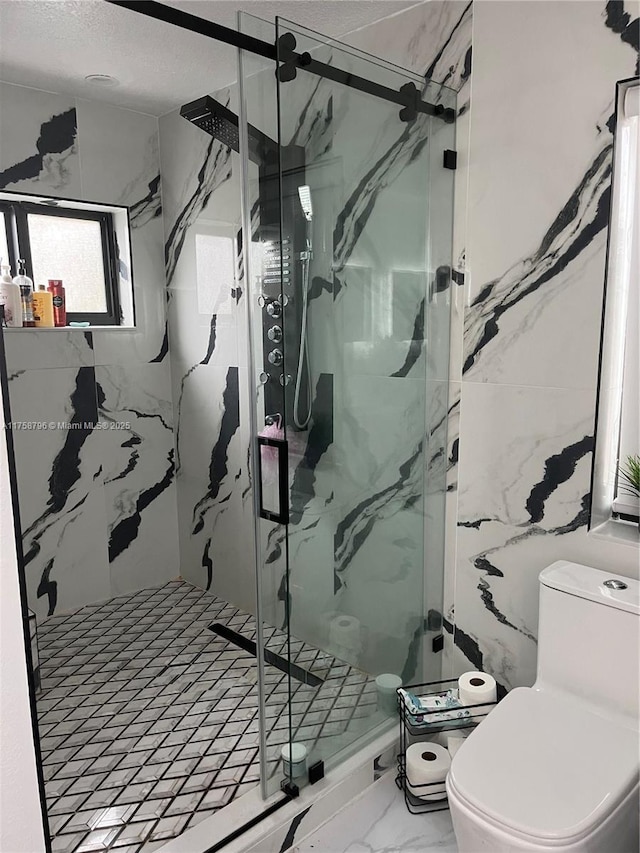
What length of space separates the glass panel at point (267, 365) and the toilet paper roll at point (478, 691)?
0.55m

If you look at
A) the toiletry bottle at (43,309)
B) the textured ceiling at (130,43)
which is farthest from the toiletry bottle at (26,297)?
the textured ceiling at (130,43)

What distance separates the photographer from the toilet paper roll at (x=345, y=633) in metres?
1.95

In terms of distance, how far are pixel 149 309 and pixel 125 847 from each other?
235cm

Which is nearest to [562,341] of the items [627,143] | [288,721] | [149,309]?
[627,143]

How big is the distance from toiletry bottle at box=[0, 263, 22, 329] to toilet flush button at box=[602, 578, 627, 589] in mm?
2517

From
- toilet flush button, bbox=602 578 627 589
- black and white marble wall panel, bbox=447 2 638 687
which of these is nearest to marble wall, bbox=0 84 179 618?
black and white marble wall panel, bbox=447 2 638 687

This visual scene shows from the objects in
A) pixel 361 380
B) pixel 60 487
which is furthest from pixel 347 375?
pixel 60 487

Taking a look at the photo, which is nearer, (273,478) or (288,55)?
(288,55)

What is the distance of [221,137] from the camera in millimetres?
2246

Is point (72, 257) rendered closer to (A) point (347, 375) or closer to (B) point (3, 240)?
(B) point (3, 240)

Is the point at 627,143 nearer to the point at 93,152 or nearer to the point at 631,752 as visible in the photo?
the point at 631,752

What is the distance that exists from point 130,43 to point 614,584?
2418mm

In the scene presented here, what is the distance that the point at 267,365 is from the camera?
1694mm

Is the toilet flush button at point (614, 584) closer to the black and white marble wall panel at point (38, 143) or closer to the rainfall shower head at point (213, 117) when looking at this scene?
the rainfall shower head at point (213, 117)
